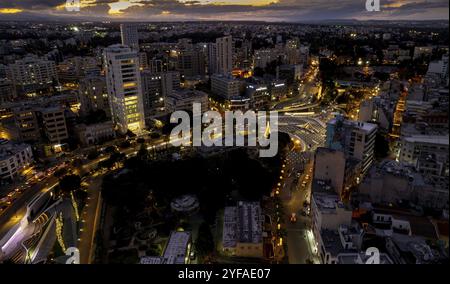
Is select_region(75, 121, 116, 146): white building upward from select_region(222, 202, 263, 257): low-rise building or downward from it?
upward

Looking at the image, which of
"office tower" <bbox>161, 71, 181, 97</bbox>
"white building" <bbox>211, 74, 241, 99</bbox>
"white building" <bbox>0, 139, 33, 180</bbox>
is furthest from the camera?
"white building" <bbox>211, 74, 241, 99</bbox>

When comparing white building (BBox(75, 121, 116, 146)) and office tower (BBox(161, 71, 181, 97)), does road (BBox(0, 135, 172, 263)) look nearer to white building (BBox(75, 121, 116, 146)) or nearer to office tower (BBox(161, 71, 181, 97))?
white building (BBox(75, 121, 116, 146))

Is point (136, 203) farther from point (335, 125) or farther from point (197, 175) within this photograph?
point (335, 125)

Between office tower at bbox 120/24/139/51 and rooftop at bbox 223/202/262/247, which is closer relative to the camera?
rooftop at bbox 223/202/262/247

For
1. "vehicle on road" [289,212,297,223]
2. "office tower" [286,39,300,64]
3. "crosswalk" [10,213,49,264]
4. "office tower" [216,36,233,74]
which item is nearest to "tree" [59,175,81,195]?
"crosswalk" [10,213,49,264]

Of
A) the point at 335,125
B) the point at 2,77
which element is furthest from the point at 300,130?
the point at 2,77

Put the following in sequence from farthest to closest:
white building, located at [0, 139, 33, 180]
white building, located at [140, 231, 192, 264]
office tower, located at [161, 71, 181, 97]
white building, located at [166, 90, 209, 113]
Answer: office tower, located at [161, 71, 181, 97]
white building, located at [166, 90, 209, 113]
white building, located at [0, 139, 33, 180]
white building, located at [140, 231, 192, 264]

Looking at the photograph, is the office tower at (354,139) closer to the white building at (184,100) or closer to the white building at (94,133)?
the white building at (184,100)
